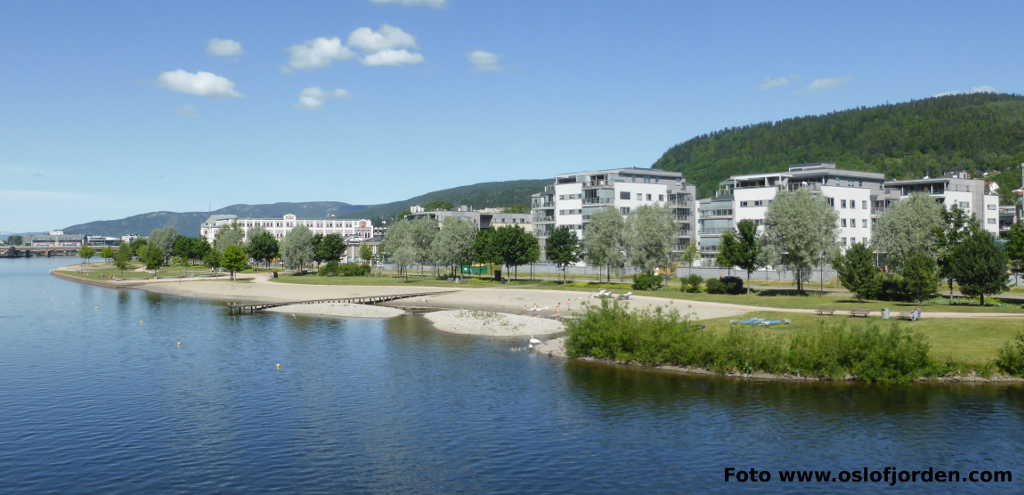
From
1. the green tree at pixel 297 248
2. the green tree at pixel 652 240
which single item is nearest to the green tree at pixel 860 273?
the green tree at pixel 652 240

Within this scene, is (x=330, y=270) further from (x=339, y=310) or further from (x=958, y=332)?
(x=958, y=332)

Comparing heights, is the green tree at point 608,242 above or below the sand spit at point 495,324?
above

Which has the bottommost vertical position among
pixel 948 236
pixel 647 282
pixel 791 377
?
pixel 791 377

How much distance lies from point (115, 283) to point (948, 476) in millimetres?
182059

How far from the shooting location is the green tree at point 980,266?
77125 millimetres

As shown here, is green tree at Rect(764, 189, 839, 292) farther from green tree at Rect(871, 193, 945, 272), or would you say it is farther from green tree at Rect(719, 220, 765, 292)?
green tree at Rect(871, 193, 945, 272)

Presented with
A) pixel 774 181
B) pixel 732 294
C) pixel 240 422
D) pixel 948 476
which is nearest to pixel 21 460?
pixel 240 422

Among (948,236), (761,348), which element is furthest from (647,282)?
(761,348)

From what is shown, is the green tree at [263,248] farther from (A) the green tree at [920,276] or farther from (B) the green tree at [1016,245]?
(B) the green tree at [1016,245]

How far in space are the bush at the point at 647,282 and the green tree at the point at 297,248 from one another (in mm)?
96085

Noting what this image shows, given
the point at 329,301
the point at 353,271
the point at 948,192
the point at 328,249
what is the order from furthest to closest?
the point at 328,249 < the point at 353,271 < the point at 948,192 < the point at 329,301

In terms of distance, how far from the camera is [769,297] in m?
95.6

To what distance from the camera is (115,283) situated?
6929 inches

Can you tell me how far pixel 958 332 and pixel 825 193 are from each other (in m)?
81.4
